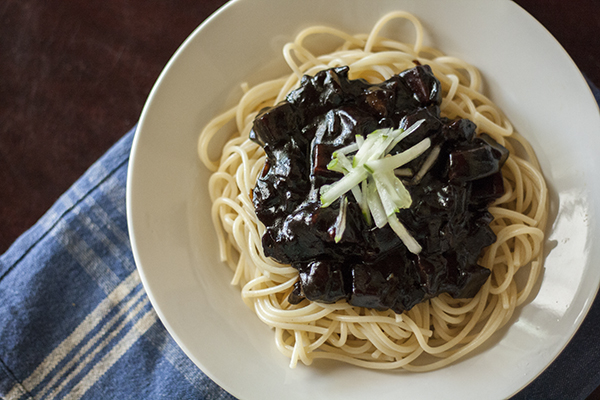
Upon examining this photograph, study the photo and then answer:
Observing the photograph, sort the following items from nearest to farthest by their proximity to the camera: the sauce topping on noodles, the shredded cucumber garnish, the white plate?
the shredded cucumber garnish → the sauce topping on noodles → the white plate

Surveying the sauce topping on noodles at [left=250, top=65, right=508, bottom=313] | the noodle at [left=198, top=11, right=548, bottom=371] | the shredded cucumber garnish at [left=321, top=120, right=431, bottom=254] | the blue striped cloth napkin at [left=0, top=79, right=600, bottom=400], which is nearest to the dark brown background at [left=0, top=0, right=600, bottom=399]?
the blue striped cloth napkin at [left=0, top=79, right=600, bottom=400]

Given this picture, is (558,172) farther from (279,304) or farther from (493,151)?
(279,304)

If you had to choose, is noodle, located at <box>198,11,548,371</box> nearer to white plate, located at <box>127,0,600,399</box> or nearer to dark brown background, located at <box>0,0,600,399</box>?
white plate, located at <box>127,0,600,399</box>

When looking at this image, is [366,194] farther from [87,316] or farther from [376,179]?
[87,316]

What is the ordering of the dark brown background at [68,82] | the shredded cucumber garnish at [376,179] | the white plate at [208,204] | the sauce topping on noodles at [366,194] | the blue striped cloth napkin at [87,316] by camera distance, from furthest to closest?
the dark brown background at [68,82], the blue striped cloth napkin at [87,316], the white plate at [208,204], the sauce topping on noodles at [366,194], the shredded cucumber garnish at [376,179]

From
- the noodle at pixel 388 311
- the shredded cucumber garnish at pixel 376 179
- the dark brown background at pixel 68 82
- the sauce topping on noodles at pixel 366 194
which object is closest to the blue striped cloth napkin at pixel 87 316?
the dark brown background at pixel 68 82

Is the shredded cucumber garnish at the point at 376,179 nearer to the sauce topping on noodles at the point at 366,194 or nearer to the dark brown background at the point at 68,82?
the sauce topping on noodles at the point at 366,194

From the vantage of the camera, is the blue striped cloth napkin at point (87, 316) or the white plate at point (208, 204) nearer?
the white plate at point (208, 204)
